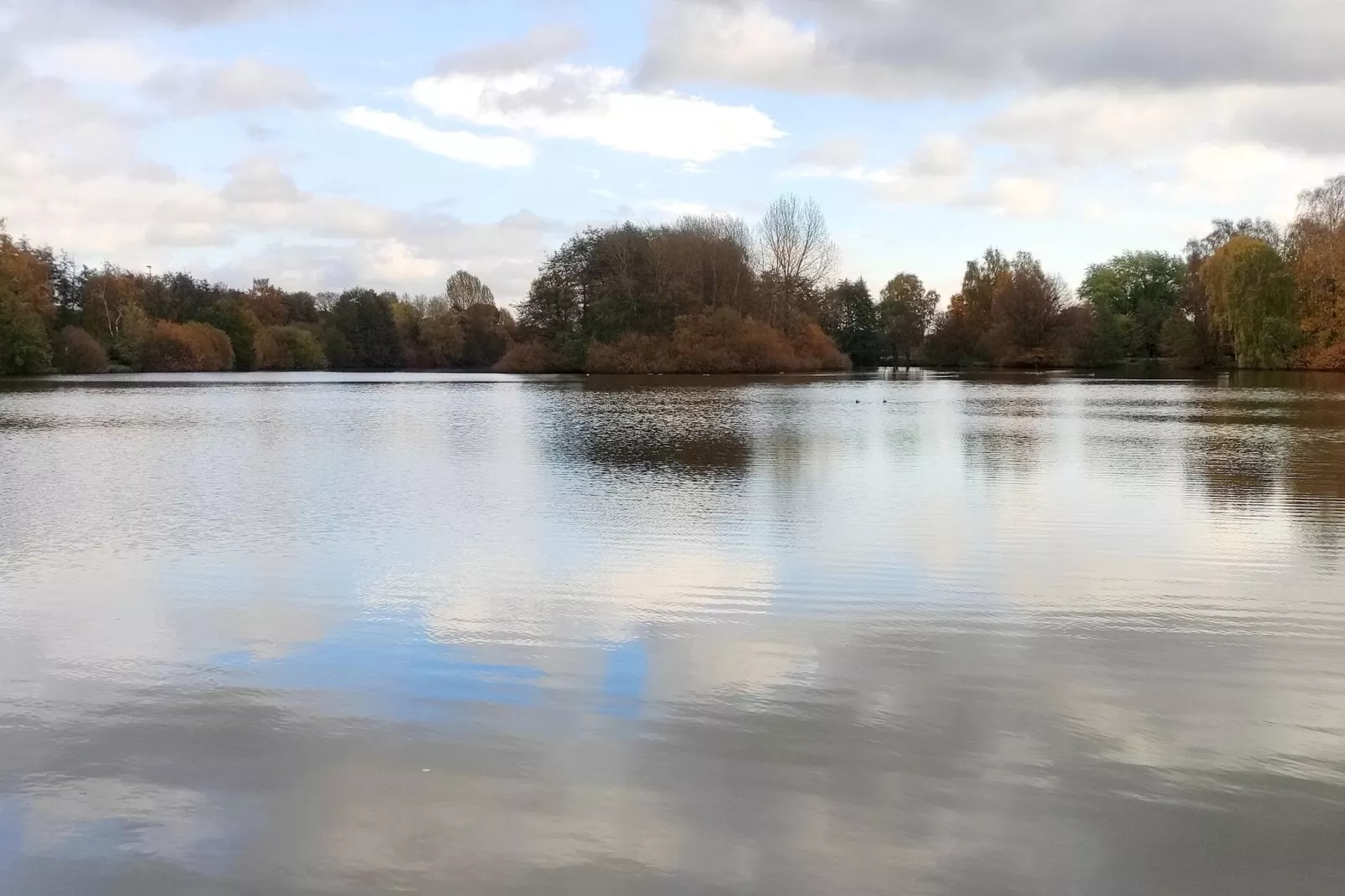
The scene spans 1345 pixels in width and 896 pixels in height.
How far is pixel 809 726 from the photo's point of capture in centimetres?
492

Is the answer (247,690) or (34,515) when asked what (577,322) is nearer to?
(34,515)

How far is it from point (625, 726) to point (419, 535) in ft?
18.2

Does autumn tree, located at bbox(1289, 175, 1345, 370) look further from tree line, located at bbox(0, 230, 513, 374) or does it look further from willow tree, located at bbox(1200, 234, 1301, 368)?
tree line, located at bbox(0, 230, 513, 374)

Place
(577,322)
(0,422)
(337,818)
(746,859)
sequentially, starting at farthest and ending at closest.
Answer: (577,322), (0,422), (337,818), (746,859)

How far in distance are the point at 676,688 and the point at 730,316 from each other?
6056 cm

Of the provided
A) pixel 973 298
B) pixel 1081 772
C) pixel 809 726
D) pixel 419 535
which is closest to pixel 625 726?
pixel 809 726

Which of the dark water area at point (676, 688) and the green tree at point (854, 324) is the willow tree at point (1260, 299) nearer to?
the green tree at point (854, 324)

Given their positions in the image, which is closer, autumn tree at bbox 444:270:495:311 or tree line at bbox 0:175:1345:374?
tree line at bbox 0:175:1345:374

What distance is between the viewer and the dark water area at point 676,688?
374 centimetres

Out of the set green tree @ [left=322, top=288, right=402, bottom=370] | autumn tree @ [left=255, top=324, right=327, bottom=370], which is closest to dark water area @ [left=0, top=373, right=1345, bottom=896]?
autumn tree @ [left=255, top=324, right=327, bottom=370]

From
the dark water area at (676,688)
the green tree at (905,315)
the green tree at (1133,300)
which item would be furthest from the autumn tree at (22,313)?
the green tree at (1133,300)

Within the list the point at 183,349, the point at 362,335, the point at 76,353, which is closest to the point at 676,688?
the point at 76,353

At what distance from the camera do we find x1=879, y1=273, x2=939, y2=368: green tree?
3698 inches

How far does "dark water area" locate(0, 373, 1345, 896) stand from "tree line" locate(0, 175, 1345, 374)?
2040 inches
